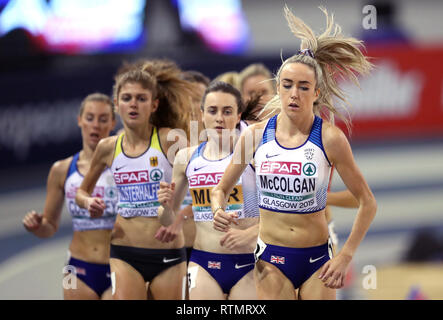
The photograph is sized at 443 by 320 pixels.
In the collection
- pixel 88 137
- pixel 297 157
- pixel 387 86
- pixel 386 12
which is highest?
pixel 386 12

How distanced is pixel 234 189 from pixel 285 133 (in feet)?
2.59

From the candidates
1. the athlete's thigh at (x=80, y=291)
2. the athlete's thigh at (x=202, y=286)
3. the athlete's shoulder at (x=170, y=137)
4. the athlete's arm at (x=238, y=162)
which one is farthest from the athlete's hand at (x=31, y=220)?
the athlete's arm at (x=238, y=162)

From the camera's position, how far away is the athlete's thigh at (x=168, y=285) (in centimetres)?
558

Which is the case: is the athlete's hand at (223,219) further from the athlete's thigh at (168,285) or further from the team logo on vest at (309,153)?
the athlete's thigh at (168,285)

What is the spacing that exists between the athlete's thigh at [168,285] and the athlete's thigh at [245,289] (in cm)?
70

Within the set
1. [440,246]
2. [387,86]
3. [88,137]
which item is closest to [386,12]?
[387,86]

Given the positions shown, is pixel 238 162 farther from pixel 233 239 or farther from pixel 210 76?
pixel 210 76

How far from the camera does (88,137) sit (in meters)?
6.22

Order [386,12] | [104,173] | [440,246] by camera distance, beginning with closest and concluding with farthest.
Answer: [104,173] < [440,246] < [386,12]

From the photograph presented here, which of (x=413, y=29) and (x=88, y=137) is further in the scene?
(x=413, y=29)

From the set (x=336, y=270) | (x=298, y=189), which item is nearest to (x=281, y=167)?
(x=298, y=189)

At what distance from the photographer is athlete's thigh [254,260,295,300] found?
14.6ft
